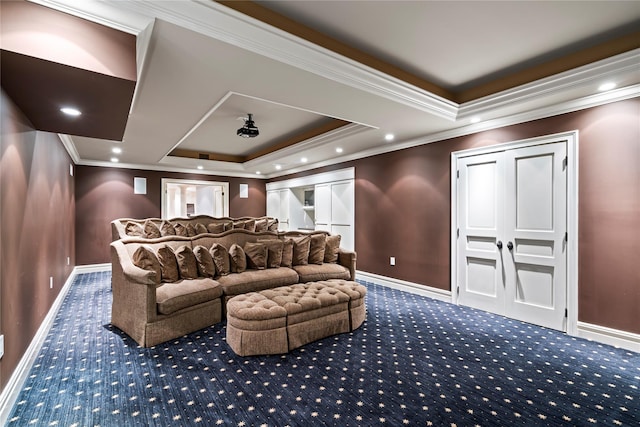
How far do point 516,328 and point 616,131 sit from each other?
230 centimetres

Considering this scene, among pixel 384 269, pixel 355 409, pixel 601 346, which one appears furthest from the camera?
pixel 384 269

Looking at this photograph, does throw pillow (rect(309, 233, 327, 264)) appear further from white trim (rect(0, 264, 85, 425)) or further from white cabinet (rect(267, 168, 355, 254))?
white trim (rect(0, 264, 85, 425))

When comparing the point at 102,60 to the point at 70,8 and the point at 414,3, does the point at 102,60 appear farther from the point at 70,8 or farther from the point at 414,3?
the point at 414,3

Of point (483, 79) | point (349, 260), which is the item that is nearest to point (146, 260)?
point (349, 260)

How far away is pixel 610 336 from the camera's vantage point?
3.03 meters

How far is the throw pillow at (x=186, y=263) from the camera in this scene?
357 cm

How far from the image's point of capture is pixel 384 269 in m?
5.50

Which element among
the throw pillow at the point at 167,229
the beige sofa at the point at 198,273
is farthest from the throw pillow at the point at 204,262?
the throw pillow at the point at 167,229

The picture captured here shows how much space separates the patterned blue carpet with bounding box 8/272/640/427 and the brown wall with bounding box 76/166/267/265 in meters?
4.06

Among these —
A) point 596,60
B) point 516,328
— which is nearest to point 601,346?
point 516,328

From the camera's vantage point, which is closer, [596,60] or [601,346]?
[596,60]

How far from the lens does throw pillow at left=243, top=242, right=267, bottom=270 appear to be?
14.0ft

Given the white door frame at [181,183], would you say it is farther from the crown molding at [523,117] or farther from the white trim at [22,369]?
the crown molding at [523,117]

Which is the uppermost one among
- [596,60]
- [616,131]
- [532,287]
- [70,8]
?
[596,60]
